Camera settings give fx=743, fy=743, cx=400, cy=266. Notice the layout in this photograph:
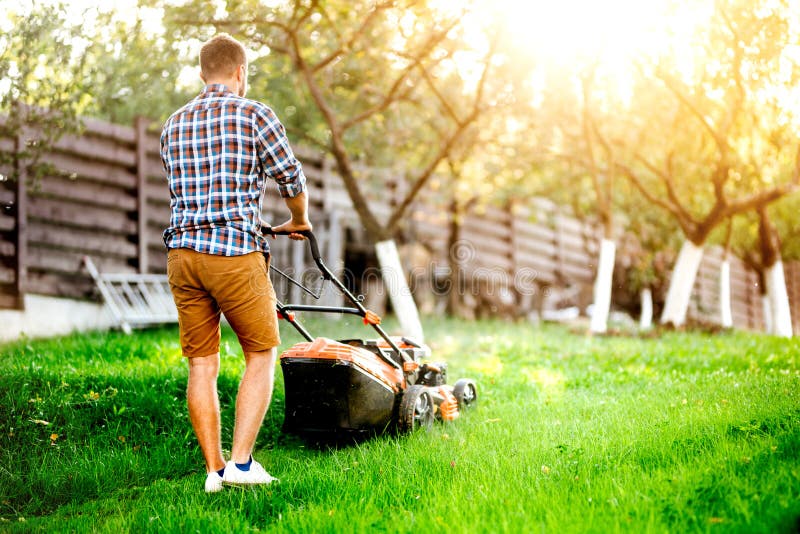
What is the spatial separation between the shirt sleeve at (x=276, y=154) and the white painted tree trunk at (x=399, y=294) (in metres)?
4.79

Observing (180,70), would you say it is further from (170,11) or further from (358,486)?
(358,486)

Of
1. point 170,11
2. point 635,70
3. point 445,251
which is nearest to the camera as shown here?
point 170,11

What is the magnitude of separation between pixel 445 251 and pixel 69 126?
25.8 feet

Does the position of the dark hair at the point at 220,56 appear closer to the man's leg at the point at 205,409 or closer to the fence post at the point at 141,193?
the man's leg at the point at 205,409

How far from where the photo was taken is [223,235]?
10.7 feet

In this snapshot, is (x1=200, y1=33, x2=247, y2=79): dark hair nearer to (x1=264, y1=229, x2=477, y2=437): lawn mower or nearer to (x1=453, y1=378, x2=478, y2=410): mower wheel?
(x1=264, y1=229, x2=477, y2=437): lawn mower

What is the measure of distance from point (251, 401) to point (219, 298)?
50 centimetres

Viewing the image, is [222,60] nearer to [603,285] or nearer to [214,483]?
[214,483]

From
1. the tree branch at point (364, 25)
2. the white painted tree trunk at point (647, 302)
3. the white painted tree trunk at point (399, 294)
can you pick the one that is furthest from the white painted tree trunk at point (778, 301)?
the tree branch at point (364, 25)

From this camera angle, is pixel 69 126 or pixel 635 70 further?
pixel 635 70

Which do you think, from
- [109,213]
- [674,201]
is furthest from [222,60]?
[674,201]

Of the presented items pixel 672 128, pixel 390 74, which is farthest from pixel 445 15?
pixel 672 128

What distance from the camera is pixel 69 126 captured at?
6555 millimetres

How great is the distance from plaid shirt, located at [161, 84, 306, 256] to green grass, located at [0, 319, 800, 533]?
1.16 meters
